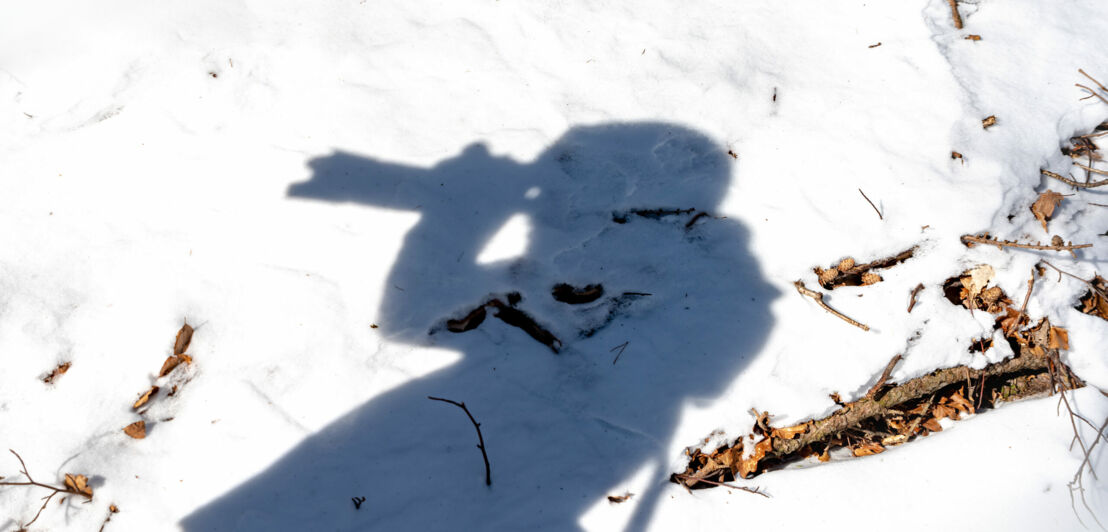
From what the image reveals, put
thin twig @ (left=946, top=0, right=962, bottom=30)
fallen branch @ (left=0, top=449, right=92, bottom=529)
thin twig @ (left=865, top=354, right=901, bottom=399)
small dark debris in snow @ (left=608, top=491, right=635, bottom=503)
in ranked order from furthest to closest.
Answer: thin twig @ (left=946, top=0, right=962, bottom=30) → thin twig @ (left=865, top=354, right=901, bottom=399) → small dark debris in snow @ (left=608, top=491, right=635, bottom=503) → fallen branch @ (left=0, top=449, right=92, bottom=529)

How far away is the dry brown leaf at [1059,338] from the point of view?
→ 7.71 feet

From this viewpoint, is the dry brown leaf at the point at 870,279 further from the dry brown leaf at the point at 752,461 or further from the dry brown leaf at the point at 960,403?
the dry brown leaf at the point at 752,461

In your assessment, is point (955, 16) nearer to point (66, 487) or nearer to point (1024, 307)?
point (1024, 307)

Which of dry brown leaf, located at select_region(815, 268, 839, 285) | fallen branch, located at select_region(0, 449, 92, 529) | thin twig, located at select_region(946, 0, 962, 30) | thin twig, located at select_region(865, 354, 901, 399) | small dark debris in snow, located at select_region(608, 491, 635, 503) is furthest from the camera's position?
thin twig, located at select_region(946, 0, 962, 30)

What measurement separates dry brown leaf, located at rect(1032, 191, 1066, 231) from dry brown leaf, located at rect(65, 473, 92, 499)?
159 inches

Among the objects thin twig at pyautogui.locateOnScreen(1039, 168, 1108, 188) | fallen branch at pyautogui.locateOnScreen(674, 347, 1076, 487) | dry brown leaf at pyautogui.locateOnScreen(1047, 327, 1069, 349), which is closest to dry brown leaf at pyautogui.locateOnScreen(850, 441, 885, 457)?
fallen branch at pyautogui.locateOnScreen(674, 347, 1076, 487)

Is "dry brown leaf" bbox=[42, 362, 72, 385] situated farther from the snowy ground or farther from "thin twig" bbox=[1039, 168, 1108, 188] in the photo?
"thin twig" bbox=[1039, 168, 1108, 188]

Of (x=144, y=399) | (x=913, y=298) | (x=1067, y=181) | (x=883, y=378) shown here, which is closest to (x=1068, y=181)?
(x=1067, y=181)

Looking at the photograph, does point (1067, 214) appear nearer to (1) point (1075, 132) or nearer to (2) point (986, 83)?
(1) point (1075, 132)

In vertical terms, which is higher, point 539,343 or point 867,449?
point 539,343

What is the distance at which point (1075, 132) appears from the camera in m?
2.60

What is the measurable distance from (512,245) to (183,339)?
1.38m

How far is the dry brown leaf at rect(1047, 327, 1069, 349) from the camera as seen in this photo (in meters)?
2.35

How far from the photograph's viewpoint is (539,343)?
2320mm
